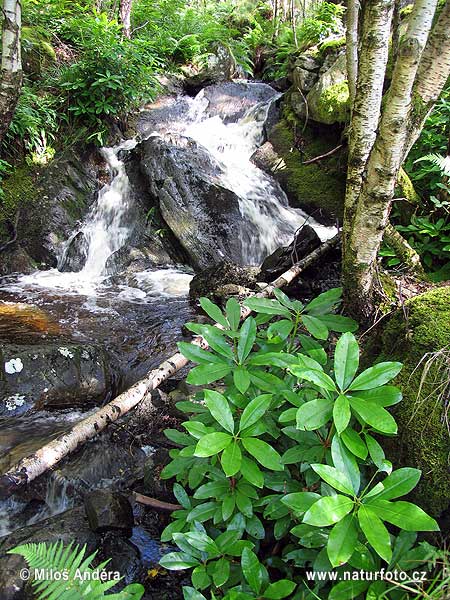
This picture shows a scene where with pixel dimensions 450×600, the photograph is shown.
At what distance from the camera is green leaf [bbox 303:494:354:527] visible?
140 centimetres

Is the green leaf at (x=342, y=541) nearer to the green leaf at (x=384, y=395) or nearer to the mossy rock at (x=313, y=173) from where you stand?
the green leaf at (x=384, y=395)

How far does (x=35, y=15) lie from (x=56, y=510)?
10.8 meters

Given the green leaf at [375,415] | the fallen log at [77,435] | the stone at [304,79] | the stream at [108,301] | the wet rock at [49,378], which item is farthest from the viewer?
the stone at [304,79]

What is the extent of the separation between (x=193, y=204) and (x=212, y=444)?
6968mm

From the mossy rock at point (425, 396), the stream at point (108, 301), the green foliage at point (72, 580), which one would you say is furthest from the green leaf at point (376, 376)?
the stream at point (108, 301)

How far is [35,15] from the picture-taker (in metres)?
9.56

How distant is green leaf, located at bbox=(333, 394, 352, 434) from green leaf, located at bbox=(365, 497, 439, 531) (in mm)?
276

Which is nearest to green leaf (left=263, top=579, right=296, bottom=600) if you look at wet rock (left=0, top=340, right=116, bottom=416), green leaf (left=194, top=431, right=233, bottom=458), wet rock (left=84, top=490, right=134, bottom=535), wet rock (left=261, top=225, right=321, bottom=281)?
green leaf (left=194, top=431, right=233, bottom=458)

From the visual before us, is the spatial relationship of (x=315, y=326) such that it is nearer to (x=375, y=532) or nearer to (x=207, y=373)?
(x=207, y=373)

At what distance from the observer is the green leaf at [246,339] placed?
2059 mm

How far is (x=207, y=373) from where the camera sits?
198 cm

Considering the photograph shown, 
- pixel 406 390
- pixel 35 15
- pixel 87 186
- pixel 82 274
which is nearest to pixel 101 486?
pixel 406 390

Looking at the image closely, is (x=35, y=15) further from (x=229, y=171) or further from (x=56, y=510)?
(x=56, y=510)

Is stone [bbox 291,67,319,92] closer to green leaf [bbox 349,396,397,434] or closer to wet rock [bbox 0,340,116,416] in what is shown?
wet rock [bbox 0,340,116,416]
